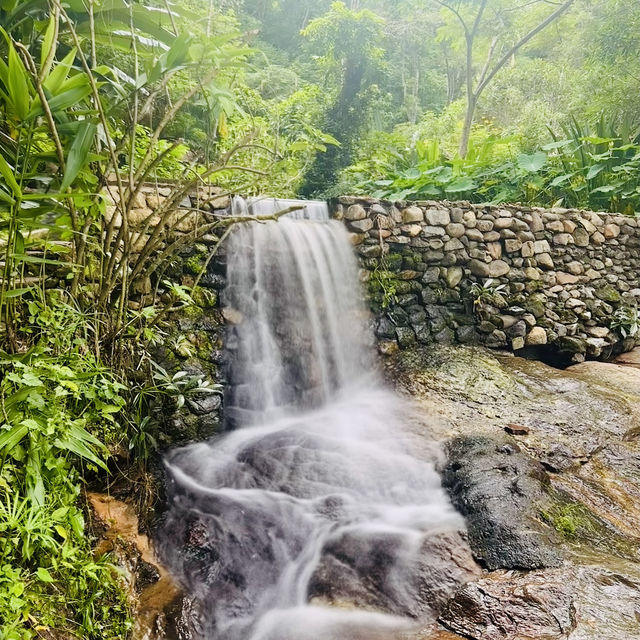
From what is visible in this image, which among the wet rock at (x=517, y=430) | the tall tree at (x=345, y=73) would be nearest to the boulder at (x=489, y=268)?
the wet rock at (x=517, y=430)

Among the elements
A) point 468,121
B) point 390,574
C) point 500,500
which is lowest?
point 390,574

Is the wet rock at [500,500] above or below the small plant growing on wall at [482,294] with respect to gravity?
below

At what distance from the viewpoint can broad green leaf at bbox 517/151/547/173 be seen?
569cm

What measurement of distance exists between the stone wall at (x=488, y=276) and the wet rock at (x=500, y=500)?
1726 mm

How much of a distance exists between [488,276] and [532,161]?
2108 millimetres

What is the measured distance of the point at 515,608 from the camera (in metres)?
1.81

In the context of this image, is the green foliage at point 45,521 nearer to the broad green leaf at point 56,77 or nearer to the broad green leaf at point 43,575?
the broad green leaf at point 43,575

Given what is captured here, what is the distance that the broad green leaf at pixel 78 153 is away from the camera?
156 cm

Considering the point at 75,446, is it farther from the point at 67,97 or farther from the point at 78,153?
the point at 67,97

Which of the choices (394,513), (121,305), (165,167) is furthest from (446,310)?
(121,305)

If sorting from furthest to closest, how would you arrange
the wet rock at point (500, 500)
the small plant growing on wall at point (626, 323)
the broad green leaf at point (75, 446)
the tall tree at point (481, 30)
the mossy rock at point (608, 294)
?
the tall tree at point (481, 30) < the mossy rock at point (608, 294) < the small plant growing on wall at point (626, 323) < the wet rock at point (500, 500) < the broad green leaf at point (75, 446)

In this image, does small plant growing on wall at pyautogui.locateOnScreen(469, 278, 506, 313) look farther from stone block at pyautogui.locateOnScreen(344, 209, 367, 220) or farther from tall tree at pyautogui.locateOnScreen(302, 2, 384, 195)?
tall tree at pyautogui.locateOnScreen(302, 2, 384, 195)

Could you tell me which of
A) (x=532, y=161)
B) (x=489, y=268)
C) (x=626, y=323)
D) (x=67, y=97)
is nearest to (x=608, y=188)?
(x=532, y=161)

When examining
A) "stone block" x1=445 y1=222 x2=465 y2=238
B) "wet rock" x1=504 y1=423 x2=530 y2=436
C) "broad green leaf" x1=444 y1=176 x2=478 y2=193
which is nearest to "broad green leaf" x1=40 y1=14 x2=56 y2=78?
"wet rock" x1=504 y1=423 x2=530 y2=436
